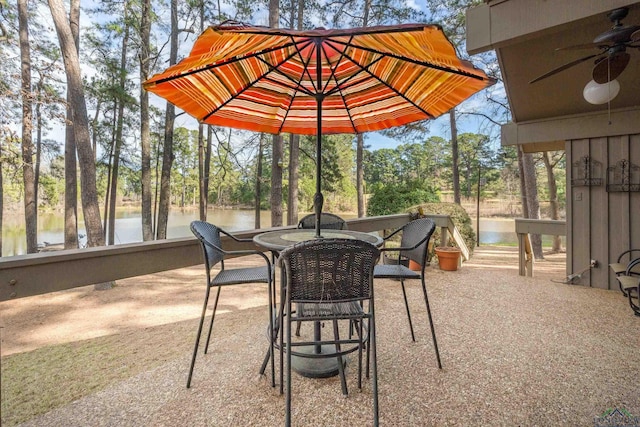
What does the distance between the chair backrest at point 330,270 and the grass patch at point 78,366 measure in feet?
4.83

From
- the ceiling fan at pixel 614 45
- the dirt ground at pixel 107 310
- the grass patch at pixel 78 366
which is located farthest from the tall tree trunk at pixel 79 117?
the ceiling fan at pixel 614 45

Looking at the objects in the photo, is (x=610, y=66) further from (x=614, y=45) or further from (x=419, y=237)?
(x=419, y=237)

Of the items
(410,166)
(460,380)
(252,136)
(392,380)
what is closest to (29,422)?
(392,380)

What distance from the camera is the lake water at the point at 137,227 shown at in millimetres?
14227

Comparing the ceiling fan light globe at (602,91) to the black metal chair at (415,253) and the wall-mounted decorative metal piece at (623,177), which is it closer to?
the wall-mounted decorative metal piece at (623,177)

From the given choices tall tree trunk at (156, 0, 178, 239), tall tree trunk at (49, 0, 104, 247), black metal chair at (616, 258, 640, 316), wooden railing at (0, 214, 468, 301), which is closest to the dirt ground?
tall tree trunk at (49, 0, 104, 247)

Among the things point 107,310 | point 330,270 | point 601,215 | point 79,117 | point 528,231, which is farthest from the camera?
point 79,117

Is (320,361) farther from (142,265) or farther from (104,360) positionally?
(104,360)

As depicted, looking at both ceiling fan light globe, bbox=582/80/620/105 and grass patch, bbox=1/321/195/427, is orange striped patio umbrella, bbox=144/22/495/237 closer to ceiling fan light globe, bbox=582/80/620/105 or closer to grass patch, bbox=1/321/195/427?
ceiling fan light globe, bbox=582/80/620/105

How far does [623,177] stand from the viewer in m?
3.81

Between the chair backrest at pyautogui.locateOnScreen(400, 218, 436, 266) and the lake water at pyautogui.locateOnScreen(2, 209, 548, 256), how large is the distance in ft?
30.0

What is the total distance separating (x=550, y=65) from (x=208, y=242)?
3.71m

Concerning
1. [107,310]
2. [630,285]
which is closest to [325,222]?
[630,285]

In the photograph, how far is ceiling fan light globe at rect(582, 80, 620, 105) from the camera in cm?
262
